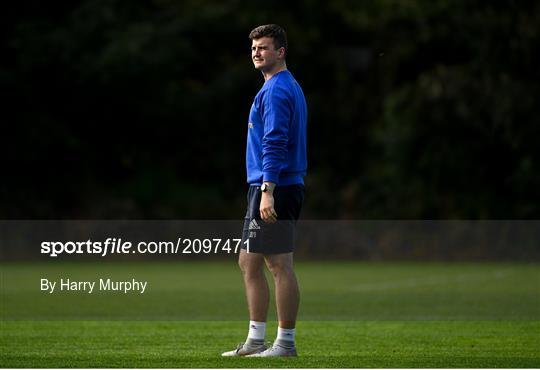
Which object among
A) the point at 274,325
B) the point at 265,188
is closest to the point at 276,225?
the point at 265,188

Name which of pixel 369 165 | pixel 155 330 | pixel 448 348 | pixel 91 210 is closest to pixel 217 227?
pixel 91 210

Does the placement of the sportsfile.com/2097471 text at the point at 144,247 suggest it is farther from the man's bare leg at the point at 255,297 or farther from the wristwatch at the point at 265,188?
the wristwatch at the point at 265,188

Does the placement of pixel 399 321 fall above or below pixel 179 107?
below

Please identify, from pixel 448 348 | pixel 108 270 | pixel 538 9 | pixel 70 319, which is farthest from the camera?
pixel 538 9

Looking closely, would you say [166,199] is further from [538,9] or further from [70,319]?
[70,319]

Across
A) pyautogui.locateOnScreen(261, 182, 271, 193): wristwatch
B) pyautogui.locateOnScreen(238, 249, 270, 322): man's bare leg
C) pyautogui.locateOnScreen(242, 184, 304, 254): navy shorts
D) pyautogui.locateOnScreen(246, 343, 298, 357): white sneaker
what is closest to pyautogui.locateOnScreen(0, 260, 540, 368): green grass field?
pyautogui.locateOnScreen(246, 343, 298, 357): white sneaker

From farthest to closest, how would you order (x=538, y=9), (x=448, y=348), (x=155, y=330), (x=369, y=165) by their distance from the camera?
(x=369, y=165) < (x=538, y=9) < (x=155, y=330) < (x=448, y=348)

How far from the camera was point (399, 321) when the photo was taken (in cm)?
1316

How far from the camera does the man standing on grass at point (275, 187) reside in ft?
29.0

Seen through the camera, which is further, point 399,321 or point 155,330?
point 399,321

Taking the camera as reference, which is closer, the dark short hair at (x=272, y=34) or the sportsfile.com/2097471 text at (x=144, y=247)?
the dark short hair at (x=272, y=34)

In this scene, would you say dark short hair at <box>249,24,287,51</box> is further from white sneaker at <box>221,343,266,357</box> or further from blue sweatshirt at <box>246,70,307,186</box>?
white sneaker at <box>221,343,266,357</box>

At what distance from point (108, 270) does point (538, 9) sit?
1307 cm

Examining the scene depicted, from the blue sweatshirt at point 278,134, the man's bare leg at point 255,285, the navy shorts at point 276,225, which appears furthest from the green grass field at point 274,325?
the blue sweatshirt at point 278,134
